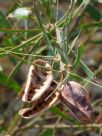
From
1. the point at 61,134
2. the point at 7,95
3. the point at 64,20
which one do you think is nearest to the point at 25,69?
the point at 7,95

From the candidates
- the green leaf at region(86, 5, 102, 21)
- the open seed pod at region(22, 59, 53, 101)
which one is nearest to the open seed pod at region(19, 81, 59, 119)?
the open seed pod at region(22, 59, 53, 101)

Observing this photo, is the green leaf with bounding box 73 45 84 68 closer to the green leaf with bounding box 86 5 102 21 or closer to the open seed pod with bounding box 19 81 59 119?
the open seed pod with bounding box 19 81 59 119

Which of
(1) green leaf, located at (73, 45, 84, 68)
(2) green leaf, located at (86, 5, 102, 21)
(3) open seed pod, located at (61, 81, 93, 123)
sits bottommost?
(3) open seed pod, located at (61, 81, 93, 123)

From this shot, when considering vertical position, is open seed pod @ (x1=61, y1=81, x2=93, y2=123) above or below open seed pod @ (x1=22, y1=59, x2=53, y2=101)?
below

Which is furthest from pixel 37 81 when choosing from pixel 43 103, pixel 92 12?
pixel 92 12

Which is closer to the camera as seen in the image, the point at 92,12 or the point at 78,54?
the point at 78,54

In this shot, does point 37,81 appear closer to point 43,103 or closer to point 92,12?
point 43,103

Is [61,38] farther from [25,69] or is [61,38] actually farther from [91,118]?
[25,69]

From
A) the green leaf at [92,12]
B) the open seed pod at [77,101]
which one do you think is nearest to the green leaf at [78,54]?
the open seed pod at [77,101]
